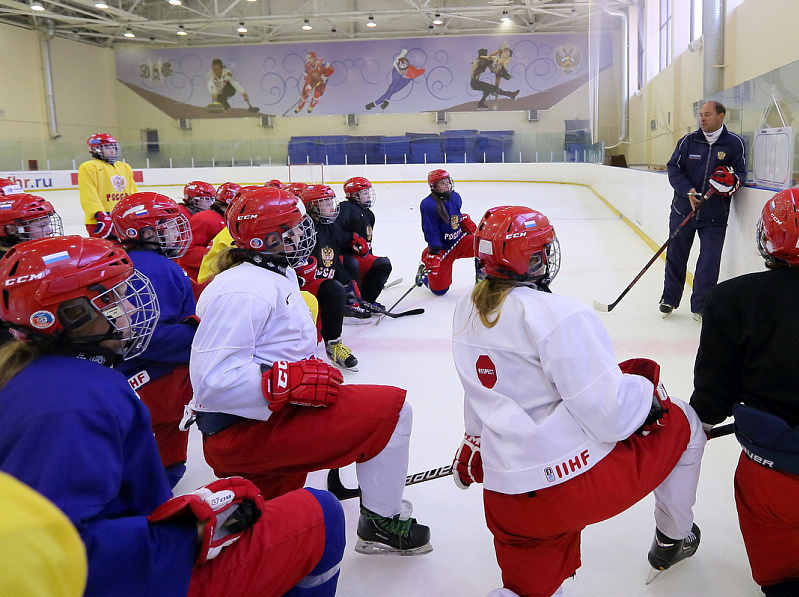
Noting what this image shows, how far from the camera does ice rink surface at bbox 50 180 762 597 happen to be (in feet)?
5.70

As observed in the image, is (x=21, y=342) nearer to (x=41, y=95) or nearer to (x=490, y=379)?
(x=490, y=379)

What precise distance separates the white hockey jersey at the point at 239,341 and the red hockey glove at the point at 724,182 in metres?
3.20

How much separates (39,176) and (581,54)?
14973 mm

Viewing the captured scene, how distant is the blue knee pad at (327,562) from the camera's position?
50.7 inches

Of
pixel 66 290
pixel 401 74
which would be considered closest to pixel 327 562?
pixel 66 290

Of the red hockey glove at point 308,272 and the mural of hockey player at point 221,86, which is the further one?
the mural of hockey player at point 221,86

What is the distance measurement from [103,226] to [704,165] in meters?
3.83

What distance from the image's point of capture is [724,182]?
3.94 metres

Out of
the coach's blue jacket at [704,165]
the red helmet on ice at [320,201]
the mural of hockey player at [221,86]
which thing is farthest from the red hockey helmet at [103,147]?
the mural of hockey player at [221,86]

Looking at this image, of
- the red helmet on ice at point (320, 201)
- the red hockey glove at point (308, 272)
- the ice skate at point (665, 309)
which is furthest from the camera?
the ice skate at point (665, 309)

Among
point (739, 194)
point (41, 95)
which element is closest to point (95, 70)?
point (41, 95)

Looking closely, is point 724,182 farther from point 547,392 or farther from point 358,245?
point 547,392

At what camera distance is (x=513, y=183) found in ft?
49.5

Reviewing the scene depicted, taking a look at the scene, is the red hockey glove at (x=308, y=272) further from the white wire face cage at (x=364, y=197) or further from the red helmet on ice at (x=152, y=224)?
the white wire face cage at (x=364, y=197)
